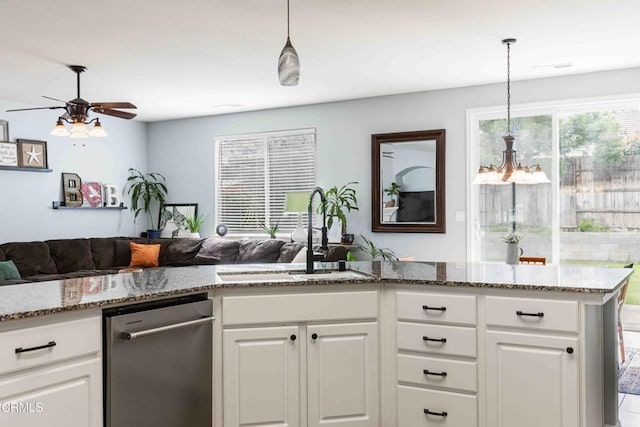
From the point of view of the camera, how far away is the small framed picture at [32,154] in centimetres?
650

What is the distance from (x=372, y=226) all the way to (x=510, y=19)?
3115 mm

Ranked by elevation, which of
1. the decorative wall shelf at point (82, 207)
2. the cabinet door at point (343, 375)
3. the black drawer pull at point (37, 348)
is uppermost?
the decorative wall shelf at point (82, 207)

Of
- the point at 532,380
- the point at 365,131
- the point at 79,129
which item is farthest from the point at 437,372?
the point at 365,131

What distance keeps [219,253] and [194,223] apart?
102 cm

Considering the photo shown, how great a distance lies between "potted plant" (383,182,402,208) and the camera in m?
6.41

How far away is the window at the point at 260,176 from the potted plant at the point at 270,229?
0.04 meters

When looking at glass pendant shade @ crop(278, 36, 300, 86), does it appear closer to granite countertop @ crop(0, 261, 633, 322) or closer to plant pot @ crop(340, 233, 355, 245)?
granite countertop @ crop(0, 261, 633, 322)

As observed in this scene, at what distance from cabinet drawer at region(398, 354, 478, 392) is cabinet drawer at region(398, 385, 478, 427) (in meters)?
0.04

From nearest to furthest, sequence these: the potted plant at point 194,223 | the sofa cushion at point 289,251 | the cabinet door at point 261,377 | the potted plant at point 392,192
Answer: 1. the cabinet door at point 261,377
2. the sofa cushion at point 289,251
3. the potted plant at point 392,192
4. the potted plant at point 194,223

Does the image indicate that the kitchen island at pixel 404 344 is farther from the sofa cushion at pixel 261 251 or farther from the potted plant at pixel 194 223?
the potted plant at pixel 194 223

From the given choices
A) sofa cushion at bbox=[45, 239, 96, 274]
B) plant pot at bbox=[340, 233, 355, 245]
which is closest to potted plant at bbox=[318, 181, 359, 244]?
plant pot at bbox=[340, 233, 355, 245]

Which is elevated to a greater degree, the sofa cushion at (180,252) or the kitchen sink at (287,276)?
the kitchen sink at (287,276)

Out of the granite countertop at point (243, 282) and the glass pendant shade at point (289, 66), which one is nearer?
the granite countertop at point (243, 282)

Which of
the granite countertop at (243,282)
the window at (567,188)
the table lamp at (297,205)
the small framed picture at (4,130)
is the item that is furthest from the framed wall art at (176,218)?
the granite countertop at (243,282)
